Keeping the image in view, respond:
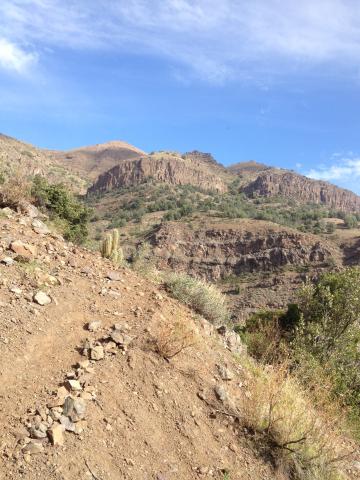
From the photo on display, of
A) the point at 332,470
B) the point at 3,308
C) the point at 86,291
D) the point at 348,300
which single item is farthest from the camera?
the point at 348,300

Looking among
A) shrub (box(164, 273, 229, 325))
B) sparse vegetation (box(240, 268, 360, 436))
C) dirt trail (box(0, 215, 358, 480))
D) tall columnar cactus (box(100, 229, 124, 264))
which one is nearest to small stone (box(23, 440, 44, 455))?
dirt trail (box(0, 215, 358, 480))

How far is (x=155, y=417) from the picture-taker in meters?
4.19

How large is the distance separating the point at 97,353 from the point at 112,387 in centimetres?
46

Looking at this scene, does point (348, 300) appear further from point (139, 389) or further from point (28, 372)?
point (28, 372)

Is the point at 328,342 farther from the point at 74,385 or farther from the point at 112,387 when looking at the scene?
the point at 74,385

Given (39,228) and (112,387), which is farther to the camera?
(39,228)

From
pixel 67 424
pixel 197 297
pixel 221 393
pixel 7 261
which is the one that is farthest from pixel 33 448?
pixel 197 297

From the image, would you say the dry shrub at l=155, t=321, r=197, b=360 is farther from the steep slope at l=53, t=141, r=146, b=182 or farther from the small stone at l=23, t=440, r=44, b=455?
the steep slope at l=53, t=141, r=146, b=182

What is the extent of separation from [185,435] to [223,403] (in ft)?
Answer: 2.43

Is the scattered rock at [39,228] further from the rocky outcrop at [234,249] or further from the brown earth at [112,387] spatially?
the rocky outcrop at [234,249]

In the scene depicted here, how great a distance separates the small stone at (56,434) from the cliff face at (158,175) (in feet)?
307

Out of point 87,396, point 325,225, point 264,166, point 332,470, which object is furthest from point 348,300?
point 264,166

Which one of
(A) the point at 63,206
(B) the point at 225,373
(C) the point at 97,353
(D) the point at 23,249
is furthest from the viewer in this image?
(A) the point at 63,206

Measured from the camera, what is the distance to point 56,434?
11.5 ft
